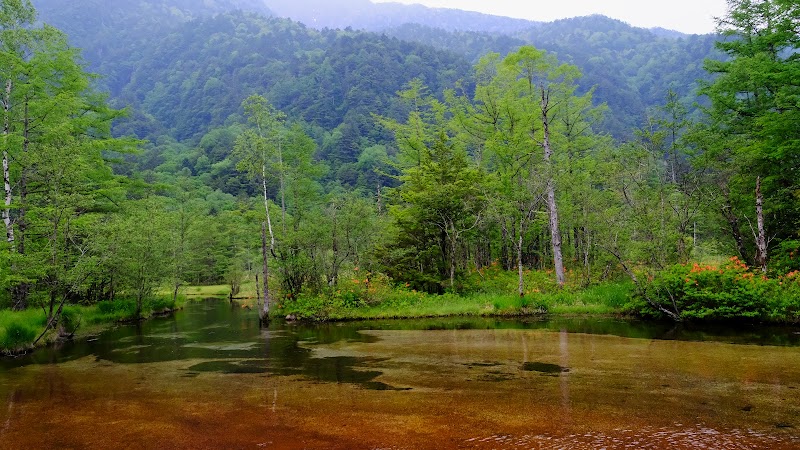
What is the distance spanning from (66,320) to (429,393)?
57.0 feet

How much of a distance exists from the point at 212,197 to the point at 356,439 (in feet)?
233

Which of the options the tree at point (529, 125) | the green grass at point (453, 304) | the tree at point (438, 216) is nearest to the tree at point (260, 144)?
the green grass at point (453, 304)

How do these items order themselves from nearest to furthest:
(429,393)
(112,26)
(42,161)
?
(429,393) < (42,161) < (112,26)

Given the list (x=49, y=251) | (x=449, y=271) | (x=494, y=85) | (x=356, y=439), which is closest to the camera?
(x=356, y=439)

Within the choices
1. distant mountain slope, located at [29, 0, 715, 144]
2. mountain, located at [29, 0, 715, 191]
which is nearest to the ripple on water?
mountain, located at [29, 0, 715, 191]

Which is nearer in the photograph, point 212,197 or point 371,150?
point 212,197

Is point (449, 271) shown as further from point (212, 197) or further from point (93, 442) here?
point (212, 197)

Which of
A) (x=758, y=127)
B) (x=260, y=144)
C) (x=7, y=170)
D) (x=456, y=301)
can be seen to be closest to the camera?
(x=7, y=170)

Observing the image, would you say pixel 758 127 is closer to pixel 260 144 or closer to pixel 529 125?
pixel 529 125

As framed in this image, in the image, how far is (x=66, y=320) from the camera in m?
19.3

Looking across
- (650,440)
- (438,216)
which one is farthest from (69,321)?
(650,440)

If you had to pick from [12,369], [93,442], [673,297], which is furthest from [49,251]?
[673,297]

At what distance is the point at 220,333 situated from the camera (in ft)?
65.6

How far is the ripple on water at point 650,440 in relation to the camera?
5914mm
